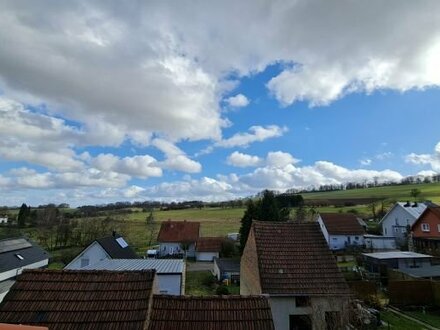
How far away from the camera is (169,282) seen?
23.0m

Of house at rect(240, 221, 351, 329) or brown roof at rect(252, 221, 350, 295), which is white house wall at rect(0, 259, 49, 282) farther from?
brown roof at rect(252, 221, 350, 295)

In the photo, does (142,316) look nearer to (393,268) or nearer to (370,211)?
(393,268)

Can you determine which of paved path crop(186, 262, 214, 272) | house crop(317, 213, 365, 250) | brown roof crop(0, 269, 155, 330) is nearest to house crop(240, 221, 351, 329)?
brown roof crop(0, 269, 155, 330)

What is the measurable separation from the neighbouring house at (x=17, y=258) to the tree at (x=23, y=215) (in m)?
44.5

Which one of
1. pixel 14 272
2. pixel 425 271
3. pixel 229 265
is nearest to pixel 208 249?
pixel 229 265

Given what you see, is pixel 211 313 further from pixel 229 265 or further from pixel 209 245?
pixel 209 245

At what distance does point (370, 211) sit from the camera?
8762 centimetres

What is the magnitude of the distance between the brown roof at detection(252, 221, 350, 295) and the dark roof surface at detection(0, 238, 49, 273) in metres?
36.5

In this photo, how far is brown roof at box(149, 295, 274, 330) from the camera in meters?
9.54

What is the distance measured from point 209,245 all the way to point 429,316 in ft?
130

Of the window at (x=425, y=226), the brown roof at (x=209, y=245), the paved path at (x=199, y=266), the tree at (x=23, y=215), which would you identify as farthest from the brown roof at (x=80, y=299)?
the tree at (x=23, y=215)

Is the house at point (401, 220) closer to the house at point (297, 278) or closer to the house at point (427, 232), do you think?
the house at point (427, 232)

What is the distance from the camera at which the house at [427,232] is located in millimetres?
47219

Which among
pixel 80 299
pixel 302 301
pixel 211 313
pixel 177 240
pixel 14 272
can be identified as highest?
pixel 177 240
